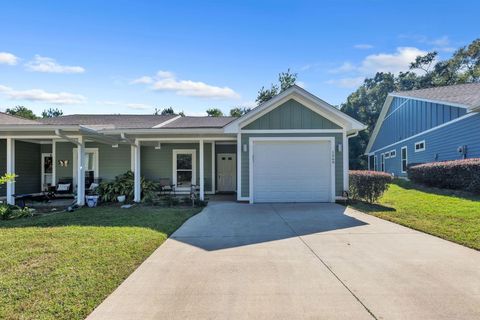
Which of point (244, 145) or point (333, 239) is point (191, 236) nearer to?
point (333, 239)

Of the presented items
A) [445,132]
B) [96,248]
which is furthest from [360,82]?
[96,248]

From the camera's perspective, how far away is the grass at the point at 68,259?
3.24m

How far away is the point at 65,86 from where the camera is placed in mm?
17594

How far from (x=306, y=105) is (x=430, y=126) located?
32.7 feet

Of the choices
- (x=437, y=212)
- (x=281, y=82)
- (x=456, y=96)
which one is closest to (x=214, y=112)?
(x=281, y=82)

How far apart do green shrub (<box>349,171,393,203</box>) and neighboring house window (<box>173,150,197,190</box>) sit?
752 cm

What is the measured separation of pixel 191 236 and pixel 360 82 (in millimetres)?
52417

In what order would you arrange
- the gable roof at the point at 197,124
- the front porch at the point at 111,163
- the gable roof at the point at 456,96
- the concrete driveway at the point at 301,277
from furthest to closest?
the front porch at the point at 111,163 < the gable roof at the point at 197,124 < the gable roof at the point at 456,96 < the concrete driveway at the point at 301,277

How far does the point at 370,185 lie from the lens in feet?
35.8

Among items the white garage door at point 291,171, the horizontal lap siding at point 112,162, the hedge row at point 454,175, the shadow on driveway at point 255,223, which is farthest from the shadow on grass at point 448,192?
the horizontal lap siding at point 112,162

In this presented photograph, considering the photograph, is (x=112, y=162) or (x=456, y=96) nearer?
(x=112, y=162)

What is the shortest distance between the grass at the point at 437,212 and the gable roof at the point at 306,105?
2983mm

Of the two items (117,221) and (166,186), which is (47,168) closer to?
(166,186)

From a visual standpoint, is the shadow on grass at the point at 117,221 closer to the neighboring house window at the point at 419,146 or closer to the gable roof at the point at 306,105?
the gable roof at the point at 306,105
